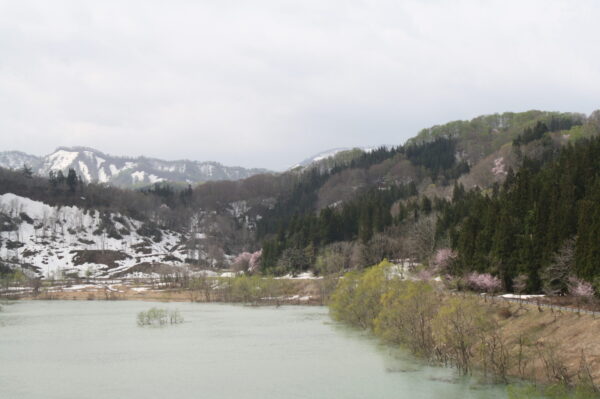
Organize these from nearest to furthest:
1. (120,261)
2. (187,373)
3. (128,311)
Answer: (187,373)
(128,311)
(120,261)

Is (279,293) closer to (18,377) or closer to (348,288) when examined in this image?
(348,288)

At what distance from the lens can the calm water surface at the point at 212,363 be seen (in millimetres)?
36344

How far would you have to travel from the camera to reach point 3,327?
233ft

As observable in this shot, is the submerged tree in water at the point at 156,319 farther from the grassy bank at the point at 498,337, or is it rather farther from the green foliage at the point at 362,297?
the grassy bank at the point at 498,337

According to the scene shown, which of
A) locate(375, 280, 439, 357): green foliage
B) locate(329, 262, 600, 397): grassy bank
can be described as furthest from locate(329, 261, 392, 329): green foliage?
locate(375, 280, 439, 357): green foliage

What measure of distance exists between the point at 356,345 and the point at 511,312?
48.9 ft

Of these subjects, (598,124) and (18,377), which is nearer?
(18,377)

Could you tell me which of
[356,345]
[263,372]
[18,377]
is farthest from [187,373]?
[356,345]

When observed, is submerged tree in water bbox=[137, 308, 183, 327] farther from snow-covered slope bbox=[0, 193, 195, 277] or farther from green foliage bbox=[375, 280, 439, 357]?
snow-covered slope bbox=[0, 193, 195, 277]

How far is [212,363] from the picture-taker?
4647 cm

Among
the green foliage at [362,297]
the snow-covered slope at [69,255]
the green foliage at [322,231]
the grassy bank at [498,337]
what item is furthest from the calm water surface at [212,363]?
the snow-covered slope at [69,255]

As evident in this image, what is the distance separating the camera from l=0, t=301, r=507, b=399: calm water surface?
119ft

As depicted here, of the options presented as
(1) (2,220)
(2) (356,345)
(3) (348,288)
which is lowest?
(2) (356,345)

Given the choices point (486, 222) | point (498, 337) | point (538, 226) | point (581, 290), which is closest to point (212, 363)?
point (498, 337)
